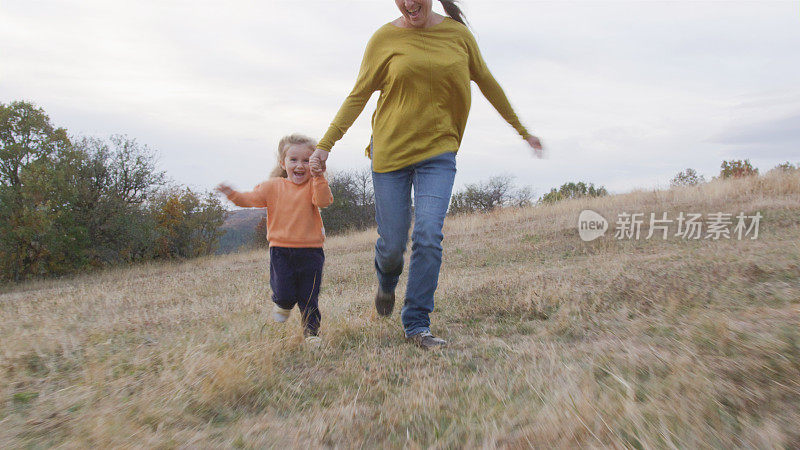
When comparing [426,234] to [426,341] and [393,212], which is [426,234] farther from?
[426,341]

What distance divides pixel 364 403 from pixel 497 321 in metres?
2.16

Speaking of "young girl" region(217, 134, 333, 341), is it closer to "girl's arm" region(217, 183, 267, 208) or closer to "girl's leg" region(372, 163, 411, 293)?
"girl's arm" region(217, 183, 267, 208)

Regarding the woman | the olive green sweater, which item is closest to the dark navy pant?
the woman

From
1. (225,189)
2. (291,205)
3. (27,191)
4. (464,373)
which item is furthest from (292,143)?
(27,191)

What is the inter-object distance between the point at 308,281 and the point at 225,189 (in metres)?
0.94

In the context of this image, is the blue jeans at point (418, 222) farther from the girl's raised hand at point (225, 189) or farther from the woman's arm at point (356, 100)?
the girl's raised hand at point (225, 189)

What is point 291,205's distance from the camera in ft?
12.6

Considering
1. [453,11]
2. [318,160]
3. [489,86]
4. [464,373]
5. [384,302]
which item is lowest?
[464,373]

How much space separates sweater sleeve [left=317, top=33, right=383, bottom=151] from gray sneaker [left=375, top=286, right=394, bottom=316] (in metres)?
1.26

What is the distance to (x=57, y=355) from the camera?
3.28 m

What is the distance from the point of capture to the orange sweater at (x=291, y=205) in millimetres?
3785

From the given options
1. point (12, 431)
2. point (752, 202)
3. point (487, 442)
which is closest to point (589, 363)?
point (487, 442)

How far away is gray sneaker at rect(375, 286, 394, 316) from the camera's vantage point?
13.3 feet

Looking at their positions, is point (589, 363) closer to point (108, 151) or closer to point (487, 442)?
point (487, 442)
